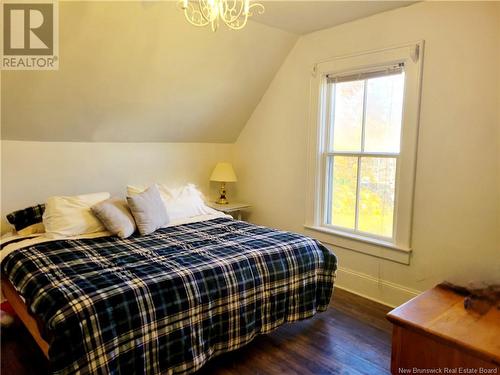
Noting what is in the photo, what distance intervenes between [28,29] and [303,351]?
105 inches

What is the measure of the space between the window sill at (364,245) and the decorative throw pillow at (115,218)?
5.54 feet

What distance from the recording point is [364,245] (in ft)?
9.79

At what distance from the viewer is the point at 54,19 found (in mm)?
2199

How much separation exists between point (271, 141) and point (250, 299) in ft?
6.63

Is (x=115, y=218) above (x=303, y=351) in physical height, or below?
above

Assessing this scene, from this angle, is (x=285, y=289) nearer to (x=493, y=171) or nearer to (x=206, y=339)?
(x=206, y=339)

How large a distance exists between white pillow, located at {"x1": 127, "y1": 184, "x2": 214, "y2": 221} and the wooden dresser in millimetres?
1846

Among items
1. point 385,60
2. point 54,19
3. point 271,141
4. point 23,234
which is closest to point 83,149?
point 23,234

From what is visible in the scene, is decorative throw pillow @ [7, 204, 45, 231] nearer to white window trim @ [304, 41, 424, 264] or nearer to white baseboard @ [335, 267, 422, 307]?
white window trim @ [304, 41, 424, 264]

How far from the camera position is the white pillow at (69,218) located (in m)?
2.46

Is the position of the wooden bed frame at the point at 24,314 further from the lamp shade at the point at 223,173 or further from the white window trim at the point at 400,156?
the white window trim at the point at 400,156

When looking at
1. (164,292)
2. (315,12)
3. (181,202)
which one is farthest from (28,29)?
(315,12)

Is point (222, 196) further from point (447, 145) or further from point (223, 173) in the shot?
point (447, 145)

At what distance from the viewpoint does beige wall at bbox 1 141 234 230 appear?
2801 mm
